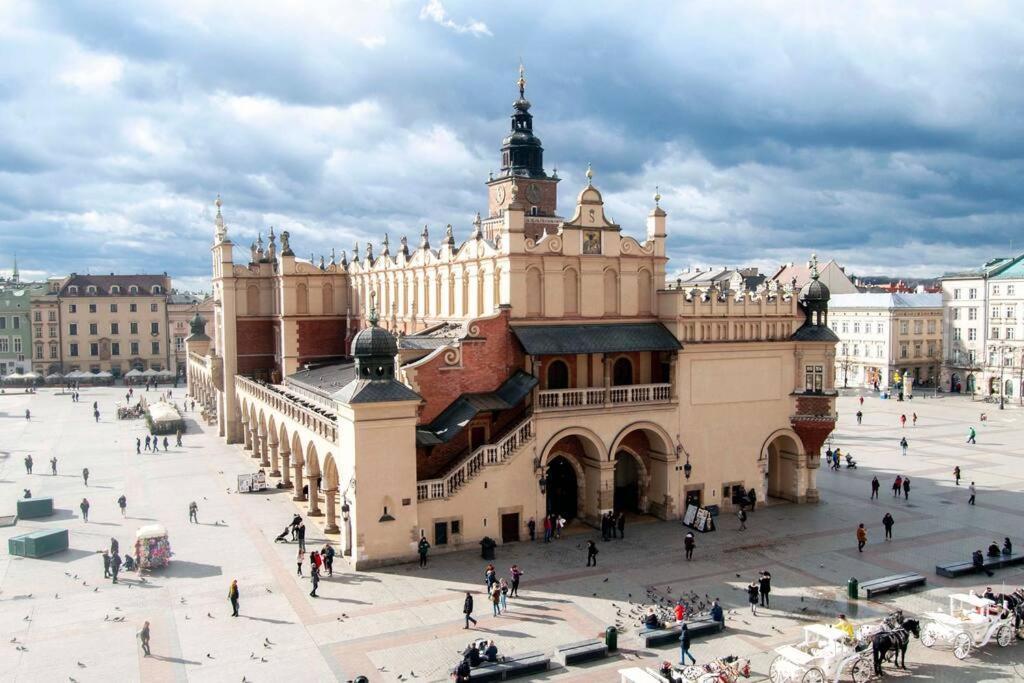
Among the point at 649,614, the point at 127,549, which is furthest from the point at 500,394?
the point at 127,549

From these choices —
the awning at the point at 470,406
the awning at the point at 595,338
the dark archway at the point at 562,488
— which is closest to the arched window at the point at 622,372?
the awning at the point at 595,338

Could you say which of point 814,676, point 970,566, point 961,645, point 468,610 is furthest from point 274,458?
point 961,645

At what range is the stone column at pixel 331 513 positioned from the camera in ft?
119

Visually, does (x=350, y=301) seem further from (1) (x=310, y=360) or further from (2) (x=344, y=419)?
(2) (x=344, y=419)

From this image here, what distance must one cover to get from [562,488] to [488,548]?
771 cm

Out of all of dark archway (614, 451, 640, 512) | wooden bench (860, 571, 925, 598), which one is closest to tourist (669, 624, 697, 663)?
wooden bench (860, 571, 925, 598)

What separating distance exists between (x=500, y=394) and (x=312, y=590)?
1169 centimetres

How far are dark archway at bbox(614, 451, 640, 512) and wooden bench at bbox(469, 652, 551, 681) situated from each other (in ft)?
62.1

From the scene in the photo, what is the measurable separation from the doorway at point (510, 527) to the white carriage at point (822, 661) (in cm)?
1454

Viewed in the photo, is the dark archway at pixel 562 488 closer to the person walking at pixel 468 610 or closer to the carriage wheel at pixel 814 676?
the person walking at pixel 468 610

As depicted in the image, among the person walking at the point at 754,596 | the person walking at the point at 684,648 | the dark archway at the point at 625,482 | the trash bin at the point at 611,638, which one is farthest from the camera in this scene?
the dark archway at the point at 625,482

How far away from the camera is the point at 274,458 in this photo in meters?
49.8

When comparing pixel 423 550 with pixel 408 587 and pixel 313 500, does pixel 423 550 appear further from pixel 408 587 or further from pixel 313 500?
pixel 313 500

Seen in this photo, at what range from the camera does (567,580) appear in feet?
100
